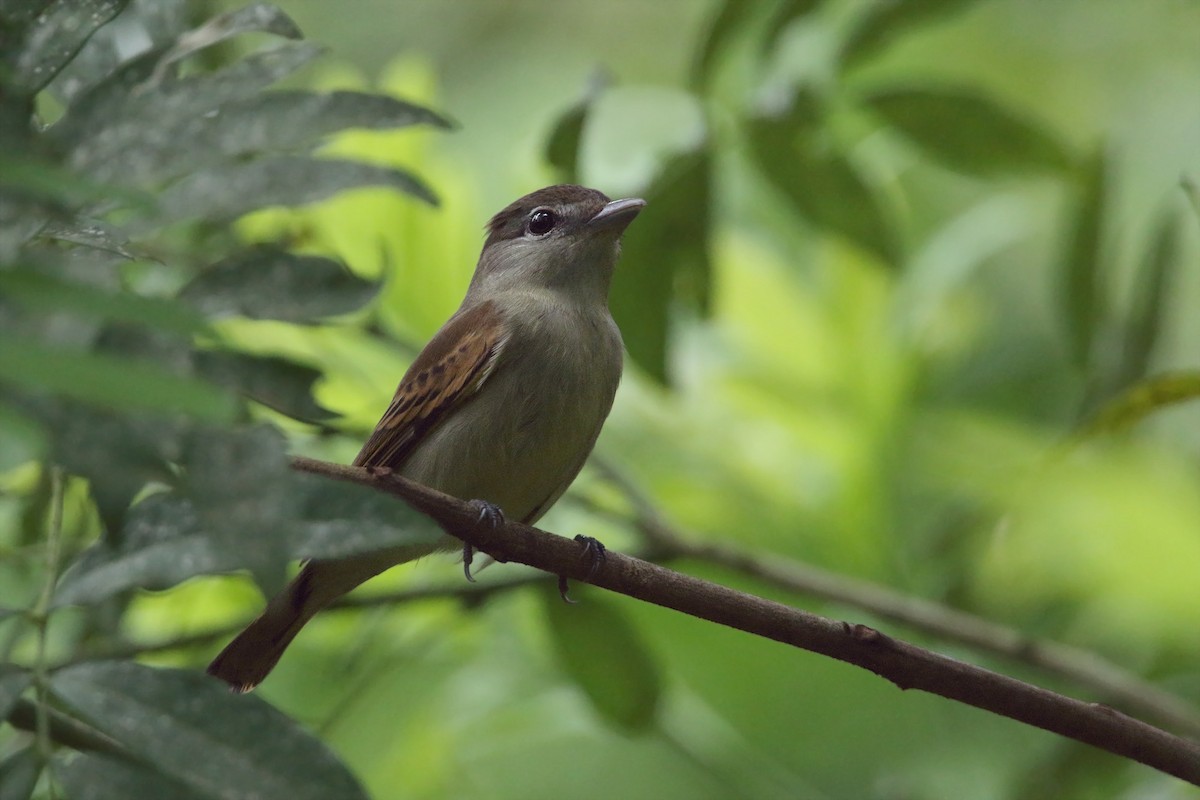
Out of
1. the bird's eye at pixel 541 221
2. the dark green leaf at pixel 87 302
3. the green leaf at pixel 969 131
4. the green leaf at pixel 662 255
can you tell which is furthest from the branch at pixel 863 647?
the bird's eye at pixel 541 221

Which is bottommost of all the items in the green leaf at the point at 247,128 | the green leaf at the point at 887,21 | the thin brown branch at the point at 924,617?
the thin brown branch at the point at 924,617

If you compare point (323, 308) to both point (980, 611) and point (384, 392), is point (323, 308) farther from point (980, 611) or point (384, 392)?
point (980, 611)

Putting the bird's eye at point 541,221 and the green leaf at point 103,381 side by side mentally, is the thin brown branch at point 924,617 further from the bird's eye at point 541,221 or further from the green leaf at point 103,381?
the green leaf at point 103,381

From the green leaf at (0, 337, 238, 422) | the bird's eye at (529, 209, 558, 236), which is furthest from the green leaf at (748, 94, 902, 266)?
the green leaf at (0, 337, 238, 422)

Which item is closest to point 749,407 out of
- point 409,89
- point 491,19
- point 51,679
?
point 409,89

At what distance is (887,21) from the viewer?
132 inches

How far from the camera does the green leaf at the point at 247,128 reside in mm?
1865

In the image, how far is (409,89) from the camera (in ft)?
12.2

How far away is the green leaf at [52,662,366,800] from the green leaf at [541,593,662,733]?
1683mm

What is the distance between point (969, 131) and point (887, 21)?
1.19ft

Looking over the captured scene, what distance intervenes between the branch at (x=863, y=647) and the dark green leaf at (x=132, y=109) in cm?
60

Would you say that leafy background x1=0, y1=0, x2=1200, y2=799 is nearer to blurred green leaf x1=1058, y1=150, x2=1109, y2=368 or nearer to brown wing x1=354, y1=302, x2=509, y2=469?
blurred green leaf x1=1058, y1=150, x2=1109, y2=368

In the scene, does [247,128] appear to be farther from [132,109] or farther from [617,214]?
[617,214]

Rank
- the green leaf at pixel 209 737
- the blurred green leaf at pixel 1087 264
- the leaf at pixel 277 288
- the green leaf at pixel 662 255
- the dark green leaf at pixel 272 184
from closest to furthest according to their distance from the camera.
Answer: the green leaf at pixel 209 737 < the leaf at pixel 277 288 < the dark green leaf at pixel 272 184 < the green leaf at pixel 662 255 < the blurred green leaf at pixel 1087 264
